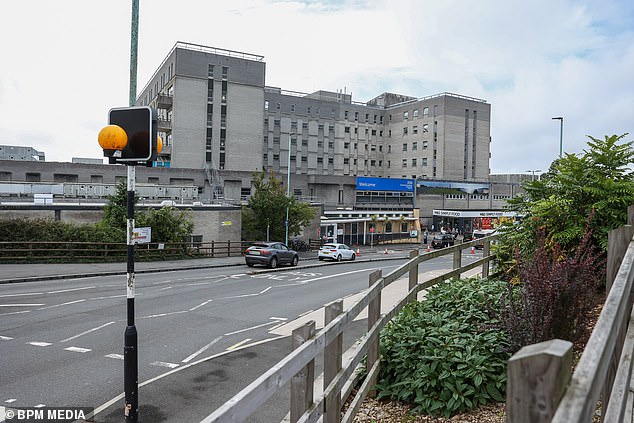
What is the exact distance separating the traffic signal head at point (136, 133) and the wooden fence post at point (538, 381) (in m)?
5.96

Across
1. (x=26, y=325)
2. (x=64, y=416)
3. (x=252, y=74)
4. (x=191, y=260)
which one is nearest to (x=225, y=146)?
(x=252, y=74)

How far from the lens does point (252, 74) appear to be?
232 ft

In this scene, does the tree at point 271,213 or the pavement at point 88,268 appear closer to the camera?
the pavement at point 88,268

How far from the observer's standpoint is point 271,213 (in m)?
41.9

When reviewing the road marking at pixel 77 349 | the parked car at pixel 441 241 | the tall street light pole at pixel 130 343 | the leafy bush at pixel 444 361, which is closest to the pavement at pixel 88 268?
the road marking at pixel 77 349

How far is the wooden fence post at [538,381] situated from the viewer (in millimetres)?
1577

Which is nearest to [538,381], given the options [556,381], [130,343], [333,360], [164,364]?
[556,381]

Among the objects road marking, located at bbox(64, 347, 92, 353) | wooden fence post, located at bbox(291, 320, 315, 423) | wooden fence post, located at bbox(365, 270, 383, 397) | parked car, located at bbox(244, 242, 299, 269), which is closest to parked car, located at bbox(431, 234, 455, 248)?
parked car, located at bbox(244, 242, 299, 269)

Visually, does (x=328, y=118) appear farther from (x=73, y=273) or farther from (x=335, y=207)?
(x=73, y=273)

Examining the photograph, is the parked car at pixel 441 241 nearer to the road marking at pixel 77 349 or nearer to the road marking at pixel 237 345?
the road marking at pixel 237 345

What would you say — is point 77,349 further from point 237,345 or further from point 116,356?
point 237,345

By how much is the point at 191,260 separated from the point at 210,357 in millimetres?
24757

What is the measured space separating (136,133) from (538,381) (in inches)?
246

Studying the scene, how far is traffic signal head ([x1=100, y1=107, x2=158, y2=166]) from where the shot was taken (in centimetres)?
679
